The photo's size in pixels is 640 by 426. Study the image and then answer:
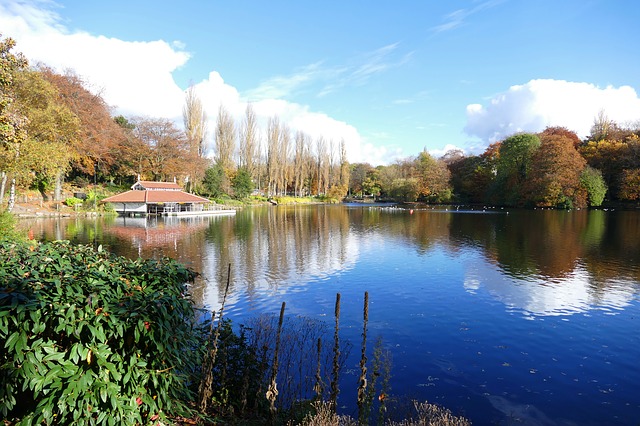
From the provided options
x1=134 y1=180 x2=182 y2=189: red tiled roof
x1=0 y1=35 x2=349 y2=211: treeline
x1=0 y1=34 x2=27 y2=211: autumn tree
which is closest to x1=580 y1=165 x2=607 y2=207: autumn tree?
x1=0 y1=35 x2=349 y2=211: treeline

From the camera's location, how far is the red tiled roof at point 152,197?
133 ft

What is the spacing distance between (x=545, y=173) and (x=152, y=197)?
5128 cm

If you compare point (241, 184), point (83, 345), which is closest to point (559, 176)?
point (241, 184)

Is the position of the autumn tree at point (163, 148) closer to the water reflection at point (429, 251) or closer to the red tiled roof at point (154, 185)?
the red tiled roof at point (154, 185)

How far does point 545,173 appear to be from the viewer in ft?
174

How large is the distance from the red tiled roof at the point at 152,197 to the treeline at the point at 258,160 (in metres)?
5.34

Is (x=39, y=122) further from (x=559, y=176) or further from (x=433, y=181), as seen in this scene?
(x=433, y=181)

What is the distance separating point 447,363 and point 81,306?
6670 millimetres

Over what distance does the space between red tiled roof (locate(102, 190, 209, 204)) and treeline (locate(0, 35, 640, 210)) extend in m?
5.34

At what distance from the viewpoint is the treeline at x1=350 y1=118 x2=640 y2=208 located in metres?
51.6

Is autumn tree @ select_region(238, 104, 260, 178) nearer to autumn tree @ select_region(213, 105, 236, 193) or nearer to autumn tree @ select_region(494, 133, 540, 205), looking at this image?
autumn tree @ select_region(213, 105, 236, 193)

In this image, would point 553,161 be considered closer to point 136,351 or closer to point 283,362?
point 283,362

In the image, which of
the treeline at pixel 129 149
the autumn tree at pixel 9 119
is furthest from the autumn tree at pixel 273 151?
the autumn tree at pixel 9 119

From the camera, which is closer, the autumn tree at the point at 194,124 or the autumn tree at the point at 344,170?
the autumn tree at the point at 194,124
